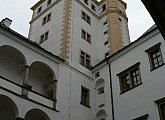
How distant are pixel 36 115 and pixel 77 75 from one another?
14.5 ft

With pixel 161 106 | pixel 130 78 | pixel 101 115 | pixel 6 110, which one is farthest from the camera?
pixel 101 115

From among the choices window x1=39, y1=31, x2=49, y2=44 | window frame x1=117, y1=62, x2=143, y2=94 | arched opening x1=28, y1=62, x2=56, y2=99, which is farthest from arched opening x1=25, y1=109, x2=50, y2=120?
window x1=39, y1=31, x2=49, y2=44

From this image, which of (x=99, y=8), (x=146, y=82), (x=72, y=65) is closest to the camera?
(x=146, y=82)

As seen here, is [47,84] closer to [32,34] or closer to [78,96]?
[78,96]

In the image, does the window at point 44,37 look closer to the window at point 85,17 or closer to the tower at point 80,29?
the tower at point 80,29

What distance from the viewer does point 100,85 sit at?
69.3 ft

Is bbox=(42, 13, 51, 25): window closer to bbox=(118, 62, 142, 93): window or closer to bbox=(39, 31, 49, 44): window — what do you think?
bbox=(39, 31, 49, 44): window

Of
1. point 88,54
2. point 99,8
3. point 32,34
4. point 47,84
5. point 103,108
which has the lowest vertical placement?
point 103,108

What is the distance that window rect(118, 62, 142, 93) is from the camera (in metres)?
18.2

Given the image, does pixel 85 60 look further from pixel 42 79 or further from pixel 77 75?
pixel 42 79

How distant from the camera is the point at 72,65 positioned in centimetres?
2120

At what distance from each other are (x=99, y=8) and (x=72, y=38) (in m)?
8.38

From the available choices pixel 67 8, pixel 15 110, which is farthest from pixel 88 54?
pixel 15 110

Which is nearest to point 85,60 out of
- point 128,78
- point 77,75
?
point 77,75
